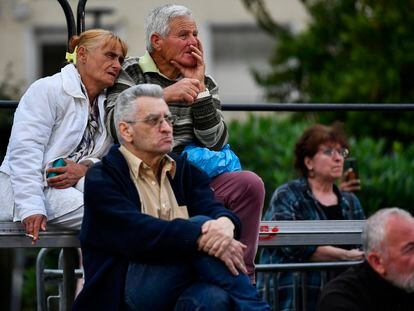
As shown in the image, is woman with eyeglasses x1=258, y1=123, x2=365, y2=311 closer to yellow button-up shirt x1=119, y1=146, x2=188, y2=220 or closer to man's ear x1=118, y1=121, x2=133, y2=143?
yellow button-up shirt x1=119, y1=146, x2=188, y2=220

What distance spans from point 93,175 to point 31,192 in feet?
1.84

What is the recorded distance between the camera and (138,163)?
20.1 ft

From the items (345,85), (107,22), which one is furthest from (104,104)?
(107,22)

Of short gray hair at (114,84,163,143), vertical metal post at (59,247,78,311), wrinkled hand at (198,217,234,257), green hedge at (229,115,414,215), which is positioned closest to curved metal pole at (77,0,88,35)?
vertical metal post at (59,247,78,311)

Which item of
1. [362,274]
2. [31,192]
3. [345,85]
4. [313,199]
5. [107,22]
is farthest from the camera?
[107,22]

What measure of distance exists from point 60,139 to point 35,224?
1.43ft

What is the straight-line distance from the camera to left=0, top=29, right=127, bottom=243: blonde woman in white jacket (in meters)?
6.57

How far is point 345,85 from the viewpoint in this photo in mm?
14797

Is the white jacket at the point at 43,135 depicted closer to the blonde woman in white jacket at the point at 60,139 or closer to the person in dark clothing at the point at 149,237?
the blonde woman in white jacket at the point at 60,139

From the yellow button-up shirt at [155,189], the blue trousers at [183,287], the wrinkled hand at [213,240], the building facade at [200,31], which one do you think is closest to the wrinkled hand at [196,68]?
the yellow button-up shirt at [155,189]

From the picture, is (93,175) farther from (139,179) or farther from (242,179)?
(242,179)

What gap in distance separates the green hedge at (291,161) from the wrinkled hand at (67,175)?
16.4ft

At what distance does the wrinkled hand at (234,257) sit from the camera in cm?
592

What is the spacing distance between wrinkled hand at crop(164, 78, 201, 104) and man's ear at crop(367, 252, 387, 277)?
1.19 m
